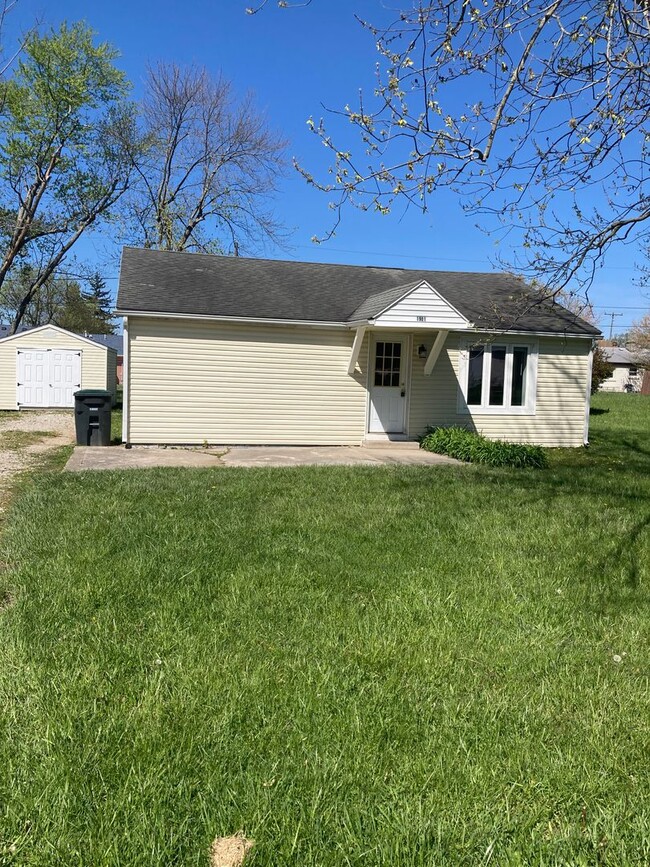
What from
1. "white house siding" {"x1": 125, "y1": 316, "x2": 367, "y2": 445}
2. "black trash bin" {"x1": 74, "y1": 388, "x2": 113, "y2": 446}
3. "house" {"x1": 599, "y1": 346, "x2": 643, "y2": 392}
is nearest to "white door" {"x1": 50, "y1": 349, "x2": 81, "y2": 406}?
"black trash bin" {"x1": 74, "y1": 388, "x2": 113, "y2": 446}

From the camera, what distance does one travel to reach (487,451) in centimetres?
1159

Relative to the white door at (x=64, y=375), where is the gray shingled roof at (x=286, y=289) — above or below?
above

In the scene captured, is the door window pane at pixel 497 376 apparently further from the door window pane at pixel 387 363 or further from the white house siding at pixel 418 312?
the white house siding at pixel 418 312

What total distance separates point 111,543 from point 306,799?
3431 millimetres

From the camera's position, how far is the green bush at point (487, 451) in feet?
37.6

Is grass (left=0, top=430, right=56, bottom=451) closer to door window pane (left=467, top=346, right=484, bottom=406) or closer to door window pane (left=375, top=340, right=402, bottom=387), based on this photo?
door window pane (left=375, top=340, right=402, bottom=387)

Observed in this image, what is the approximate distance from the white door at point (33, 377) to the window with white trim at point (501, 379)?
14960mm

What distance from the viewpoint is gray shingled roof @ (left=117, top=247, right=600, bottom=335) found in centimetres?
1266

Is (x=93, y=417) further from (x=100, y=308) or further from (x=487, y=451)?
(x=100, y=308)

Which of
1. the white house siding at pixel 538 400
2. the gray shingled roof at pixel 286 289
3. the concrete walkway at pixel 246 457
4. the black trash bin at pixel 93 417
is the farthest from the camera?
the white house siding at pixel 538 400

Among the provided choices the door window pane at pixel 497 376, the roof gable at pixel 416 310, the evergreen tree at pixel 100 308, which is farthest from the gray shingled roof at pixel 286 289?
the evergreen tree at pixel 100 308

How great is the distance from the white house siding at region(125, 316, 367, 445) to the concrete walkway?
1.45 feet

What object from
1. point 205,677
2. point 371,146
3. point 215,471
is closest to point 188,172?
point 215,471

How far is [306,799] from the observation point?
2316 millimetres
